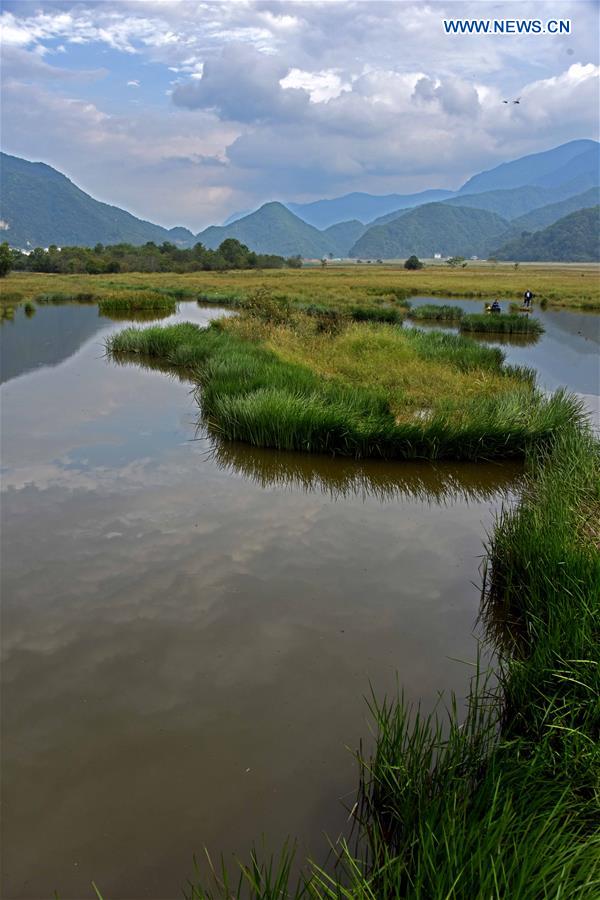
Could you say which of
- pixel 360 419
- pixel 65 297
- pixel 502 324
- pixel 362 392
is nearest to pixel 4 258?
pixel 65 297

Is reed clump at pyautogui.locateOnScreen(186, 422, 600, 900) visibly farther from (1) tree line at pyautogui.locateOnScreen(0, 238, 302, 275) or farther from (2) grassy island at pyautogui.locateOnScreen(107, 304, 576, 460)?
(1) tree line at pyautogui.locateOnScreen(0, 238, 302, 275)

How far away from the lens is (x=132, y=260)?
95.8m

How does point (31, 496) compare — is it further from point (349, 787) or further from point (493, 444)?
point (493, 444)

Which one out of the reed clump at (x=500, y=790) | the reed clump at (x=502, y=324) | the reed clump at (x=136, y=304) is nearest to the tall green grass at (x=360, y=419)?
the reed clump at (x=500, y=790)

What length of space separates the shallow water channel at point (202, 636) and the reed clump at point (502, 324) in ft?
67.7

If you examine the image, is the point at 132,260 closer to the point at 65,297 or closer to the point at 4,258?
the point at 4,258

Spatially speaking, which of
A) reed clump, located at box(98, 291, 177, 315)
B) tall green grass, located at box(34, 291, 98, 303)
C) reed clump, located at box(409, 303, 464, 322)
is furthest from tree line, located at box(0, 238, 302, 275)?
reed clump, located at box(409, 303, 464, 322)

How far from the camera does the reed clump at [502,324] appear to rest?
2922 cm

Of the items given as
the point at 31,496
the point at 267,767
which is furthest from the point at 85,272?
the point at 267,767

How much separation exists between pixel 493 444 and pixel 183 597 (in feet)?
21.7

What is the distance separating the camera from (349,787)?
155 inches

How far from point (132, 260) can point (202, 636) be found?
98.0 m

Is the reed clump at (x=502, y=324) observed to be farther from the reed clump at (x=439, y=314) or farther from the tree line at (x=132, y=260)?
the tree line at (x=132, y=260)

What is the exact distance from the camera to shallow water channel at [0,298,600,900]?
3682 millimetres
